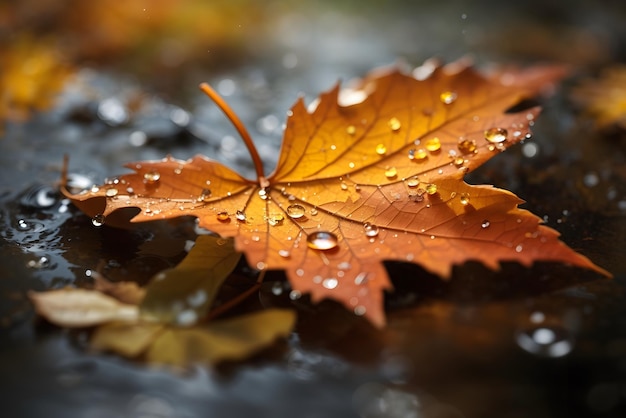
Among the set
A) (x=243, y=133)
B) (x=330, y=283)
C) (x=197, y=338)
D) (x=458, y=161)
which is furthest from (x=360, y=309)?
(x=243, y=133)

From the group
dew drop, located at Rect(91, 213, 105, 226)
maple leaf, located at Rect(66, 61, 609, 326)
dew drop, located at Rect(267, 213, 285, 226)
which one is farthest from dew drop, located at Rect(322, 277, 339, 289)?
dew drop, located at Rect(91, 213, 105, 226)

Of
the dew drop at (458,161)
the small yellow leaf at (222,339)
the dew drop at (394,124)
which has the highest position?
the dew drop at (394,124)

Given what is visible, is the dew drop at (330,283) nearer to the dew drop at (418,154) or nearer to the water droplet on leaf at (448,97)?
the dew drop at (418,154)

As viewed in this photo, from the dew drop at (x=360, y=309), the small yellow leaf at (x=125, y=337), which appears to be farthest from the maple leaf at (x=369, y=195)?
the small yellow leaf at (x=125, y=337)

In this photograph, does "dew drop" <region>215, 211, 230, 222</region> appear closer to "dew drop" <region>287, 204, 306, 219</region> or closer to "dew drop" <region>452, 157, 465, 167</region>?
"dew drop" <region>287, 204, 306, 219</region>

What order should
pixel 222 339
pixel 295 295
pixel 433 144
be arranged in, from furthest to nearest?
pixel 433 144, pixel 295 295, pixel 222 339

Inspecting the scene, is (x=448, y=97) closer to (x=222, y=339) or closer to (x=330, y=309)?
(x=330, y=309)

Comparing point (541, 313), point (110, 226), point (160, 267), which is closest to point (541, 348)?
point (541, 313)
